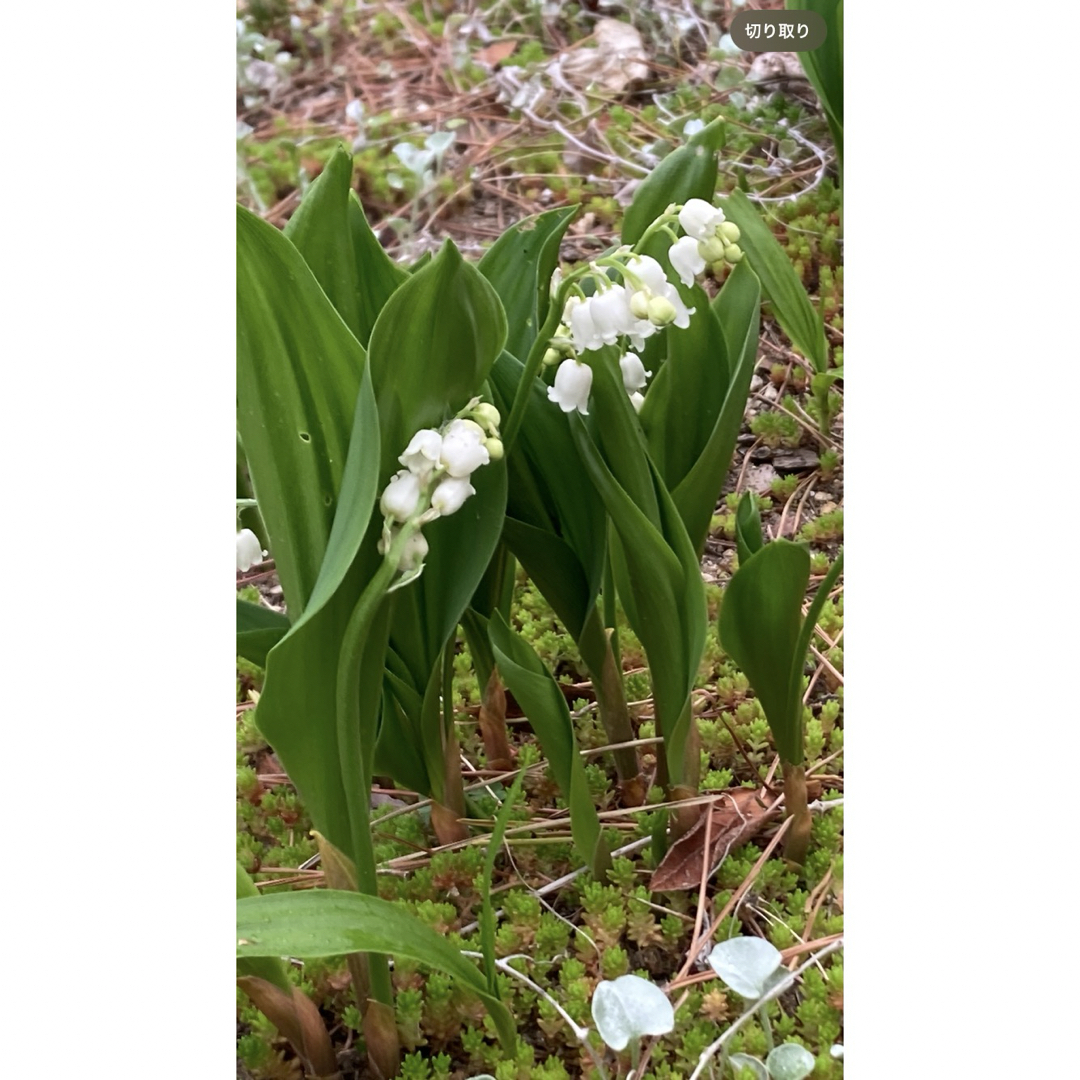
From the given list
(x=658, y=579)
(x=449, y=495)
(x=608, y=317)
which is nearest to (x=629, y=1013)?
(x=658, y=579)

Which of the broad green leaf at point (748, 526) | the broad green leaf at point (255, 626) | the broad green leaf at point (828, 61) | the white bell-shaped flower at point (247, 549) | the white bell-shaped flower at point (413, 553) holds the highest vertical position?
the broad green leaf at point (828, 61)

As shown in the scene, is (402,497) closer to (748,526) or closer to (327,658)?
(327,658)

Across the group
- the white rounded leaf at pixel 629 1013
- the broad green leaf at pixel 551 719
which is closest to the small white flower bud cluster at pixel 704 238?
the broad green leaf at pixel 551 719

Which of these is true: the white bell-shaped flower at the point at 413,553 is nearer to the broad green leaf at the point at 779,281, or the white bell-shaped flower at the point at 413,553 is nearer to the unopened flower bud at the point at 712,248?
the unopened flower bud at the point at 712,248

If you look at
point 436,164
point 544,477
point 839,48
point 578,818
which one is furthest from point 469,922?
point 839,48
